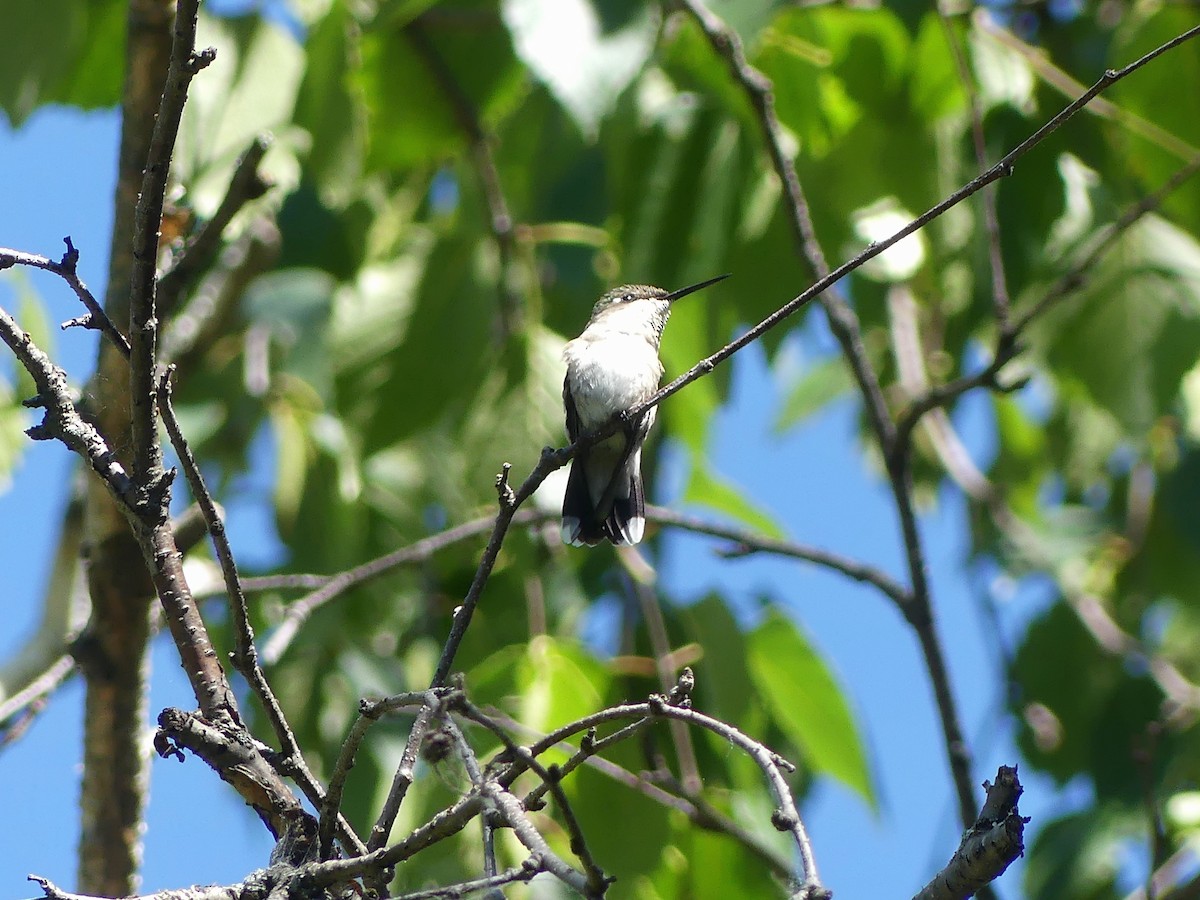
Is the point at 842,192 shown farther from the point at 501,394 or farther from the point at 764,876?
the point at 764,876

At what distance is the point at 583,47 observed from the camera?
11.4 feet

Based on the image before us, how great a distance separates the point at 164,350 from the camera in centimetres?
330

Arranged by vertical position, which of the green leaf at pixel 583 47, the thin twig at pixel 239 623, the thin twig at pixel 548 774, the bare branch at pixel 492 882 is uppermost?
the green leaf at pixel 583 47

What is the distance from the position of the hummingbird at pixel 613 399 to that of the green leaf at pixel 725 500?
0.18 meters

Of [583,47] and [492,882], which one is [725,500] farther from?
[492,882]

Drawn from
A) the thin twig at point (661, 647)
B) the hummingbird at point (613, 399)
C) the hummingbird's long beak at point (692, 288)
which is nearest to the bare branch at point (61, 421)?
the thin twig at point (661, 647)

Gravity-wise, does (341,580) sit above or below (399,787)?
above

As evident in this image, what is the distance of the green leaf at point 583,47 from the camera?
135 inches

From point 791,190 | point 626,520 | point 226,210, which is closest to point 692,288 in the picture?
point 626,520

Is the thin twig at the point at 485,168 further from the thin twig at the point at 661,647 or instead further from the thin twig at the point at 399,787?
the thin twig at the point at 399,787

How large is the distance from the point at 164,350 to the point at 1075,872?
3062 mm

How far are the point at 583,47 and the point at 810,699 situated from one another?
2.00 metres

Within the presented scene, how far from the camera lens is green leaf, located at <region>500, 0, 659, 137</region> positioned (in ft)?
11.3

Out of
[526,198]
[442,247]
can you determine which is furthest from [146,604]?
[526,198]
